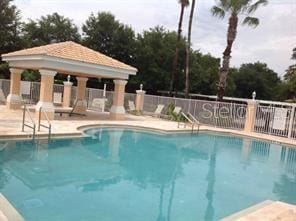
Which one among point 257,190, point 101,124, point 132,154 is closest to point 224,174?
point 257,190

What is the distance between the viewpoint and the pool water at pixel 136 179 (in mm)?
6961

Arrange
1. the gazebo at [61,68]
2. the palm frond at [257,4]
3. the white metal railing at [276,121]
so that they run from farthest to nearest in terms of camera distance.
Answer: the palm frond at [257,4] < the white metal railing at [276,121] < the gazebo at [61,68]

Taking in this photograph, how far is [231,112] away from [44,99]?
1152 cm

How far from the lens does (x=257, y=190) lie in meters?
9.73

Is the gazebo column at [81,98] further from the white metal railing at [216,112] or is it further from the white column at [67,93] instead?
the white metal railing at [216,112]

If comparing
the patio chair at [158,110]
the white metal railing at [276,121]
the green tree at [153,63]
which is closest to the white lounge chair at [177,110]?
the patio chair at [158,110]

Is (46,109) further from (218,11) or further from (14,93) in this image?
(218,11)

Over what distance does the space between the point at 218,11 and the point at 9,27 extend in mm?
20280

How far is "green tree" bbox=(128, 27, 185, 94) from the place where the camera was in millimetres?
36938

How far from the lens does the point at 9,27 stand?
34469 mm

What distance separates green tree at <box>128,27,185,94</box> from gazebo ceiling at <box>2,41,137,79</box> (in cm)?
1451

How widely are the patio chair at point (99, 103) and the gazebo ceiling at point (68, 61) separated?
4708mm

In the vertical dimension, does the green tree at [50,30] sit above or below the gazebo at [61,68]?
above

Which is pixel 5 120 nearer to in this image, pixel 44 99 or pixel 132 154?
pixel 44 99
